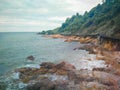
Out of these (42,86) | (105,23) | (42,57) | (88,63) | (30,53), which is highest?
(105,23)

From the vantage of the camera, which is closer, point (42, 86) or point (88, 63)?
point (42, 86)

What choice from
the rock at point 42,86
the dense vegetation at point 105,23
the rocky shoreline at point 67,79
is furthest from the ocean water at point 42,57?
the dense vegetation at point 105,23

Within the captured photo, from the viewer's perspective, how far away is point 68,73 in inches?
1087

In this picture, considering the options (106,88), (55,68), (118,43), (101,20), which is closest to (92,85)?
(106,88)

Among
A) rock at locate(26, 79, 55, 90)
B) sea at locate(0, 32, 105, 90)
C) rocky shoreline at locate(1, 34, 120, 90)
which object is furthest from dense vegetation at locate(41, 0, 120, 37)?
rock at locate(26, 79, 55, 90)

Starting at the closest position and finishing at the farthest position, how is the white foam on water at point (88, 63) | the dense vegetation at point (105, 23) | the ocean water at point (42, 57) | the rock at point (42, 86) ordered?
the rock at point (42, 86) → the white foam on water at point (88, 63) → the ocean water at point (42, 57) → the dense vegetation at point (105, 23)

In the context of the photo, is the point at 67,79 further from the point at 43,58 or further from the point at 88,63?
the point at 43,58

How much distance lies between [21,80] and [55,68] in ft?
25.0

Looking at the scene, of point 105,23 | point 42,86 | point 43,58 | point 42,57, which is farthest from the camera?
point 105,23

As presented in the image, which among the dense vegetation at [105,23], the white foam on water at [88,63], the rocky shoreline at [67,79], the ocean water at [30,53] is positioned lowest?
the ocean water at [30,53]

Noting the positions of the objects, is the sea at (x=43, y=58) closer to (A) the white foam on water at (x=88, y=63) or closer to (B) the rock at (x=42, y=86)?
(A) the white foam on water at (x=88, y=63)

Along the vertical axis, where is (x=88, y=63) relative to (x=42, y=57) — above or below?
above

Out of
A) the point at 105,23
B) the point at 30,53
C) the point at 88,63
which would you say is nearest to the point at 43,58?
the point at 30,53

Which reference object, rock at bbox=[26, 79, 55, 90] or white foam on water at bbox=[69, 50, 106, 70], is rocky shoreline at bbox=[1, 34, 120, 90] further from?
white foam on water at bbox=[69, 50, 106, 70]
